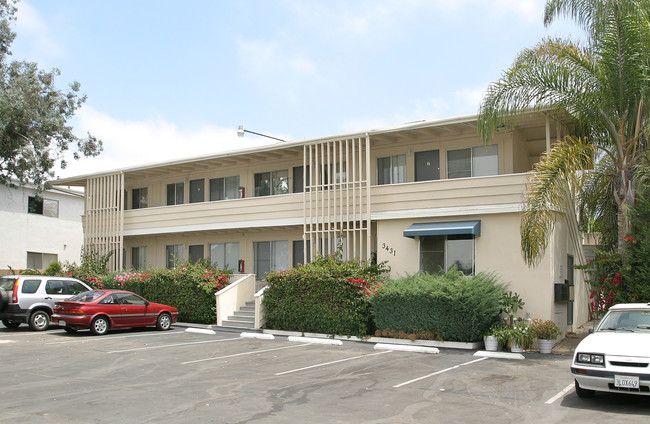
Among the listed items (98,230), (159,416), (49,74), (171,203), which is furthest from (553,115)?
A: (49,74)

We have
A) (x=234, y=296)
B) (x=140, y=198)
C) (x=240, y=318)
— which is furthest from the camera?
(x=140, y=198)

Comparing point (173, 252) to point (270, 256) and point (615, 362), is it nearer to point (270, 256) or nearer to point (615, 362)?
point (270, 256)

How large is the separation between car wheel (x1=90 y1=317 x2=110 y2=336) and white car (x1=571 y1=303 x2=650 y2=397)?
1382 centimetres

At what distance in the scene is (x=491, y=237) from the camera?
1720 cm

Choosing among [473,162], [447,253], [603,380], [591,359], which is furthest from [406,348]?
[473,162]

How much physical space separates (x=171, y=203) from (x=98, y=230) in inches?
143

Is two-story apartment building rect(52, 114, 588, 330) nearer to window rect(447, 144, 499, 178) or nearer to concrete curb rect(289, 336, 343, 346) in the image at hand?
window rect(447, 144, 499, 178)

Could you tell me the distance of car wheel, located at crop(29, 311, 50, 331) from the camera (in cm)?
1911

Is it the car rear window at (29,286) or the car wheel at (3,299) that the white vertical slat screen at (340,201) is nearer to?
the car rear window at (29,286)

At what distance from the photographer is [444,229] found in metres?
17.3

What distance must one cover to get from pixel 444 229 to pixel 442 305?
8.62ft

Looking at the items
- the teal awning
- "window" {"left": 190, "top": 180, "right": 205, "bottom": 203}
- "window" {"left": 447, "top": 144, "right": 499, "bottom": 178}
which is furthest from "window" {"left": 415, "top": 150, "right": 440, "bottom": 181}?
"window" {"left": 190, "top": 180, "right": 205, "bottom": 203}

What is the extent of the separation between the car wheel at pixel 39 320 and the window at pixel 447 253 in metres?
12.2

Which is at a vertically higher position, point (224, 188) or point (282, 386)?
point (224, 188)
